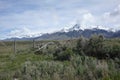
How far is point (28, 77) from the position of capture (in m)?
12.1

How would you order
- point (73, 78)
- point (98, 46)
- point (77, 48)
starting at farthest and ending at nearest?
point (77, 48)
point (98, 46)
point (73, 78)

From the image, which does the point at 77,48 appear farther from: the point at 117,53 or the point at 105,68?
the point at 105,68

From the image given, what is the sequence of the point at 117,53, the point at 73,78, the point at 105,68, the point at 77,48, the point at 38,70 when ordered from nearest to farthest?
the point at 73,78 < the point at 105,68 < the point at 38,70 < the point at 117,53 < the point at 77,48

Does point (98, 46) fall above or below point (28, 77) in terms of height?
above

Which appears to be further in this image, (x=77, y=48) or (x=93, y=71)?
(x=77, y=48)

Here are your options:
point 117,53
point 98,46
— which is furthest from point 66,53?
point 117,53

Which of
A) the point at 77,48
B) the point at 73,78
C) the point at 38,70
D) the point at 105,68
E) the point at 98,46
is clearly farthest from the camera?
the point at 77,48

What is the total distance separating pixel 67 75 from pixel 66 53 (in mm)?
7341

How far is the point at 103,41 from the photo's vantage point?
740 inches

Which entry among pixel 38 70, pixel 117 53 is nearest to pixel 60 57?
pixel 117 53

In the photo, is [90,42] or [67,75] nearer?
[67,75]

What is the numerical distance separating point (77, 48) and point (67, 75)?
7791 millimetres

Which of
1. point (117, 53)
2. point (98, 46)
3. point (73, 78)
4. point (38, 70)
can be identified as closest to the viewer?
point (73, 78)

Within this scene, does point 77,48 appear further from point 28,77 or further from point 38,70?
point 28,77
